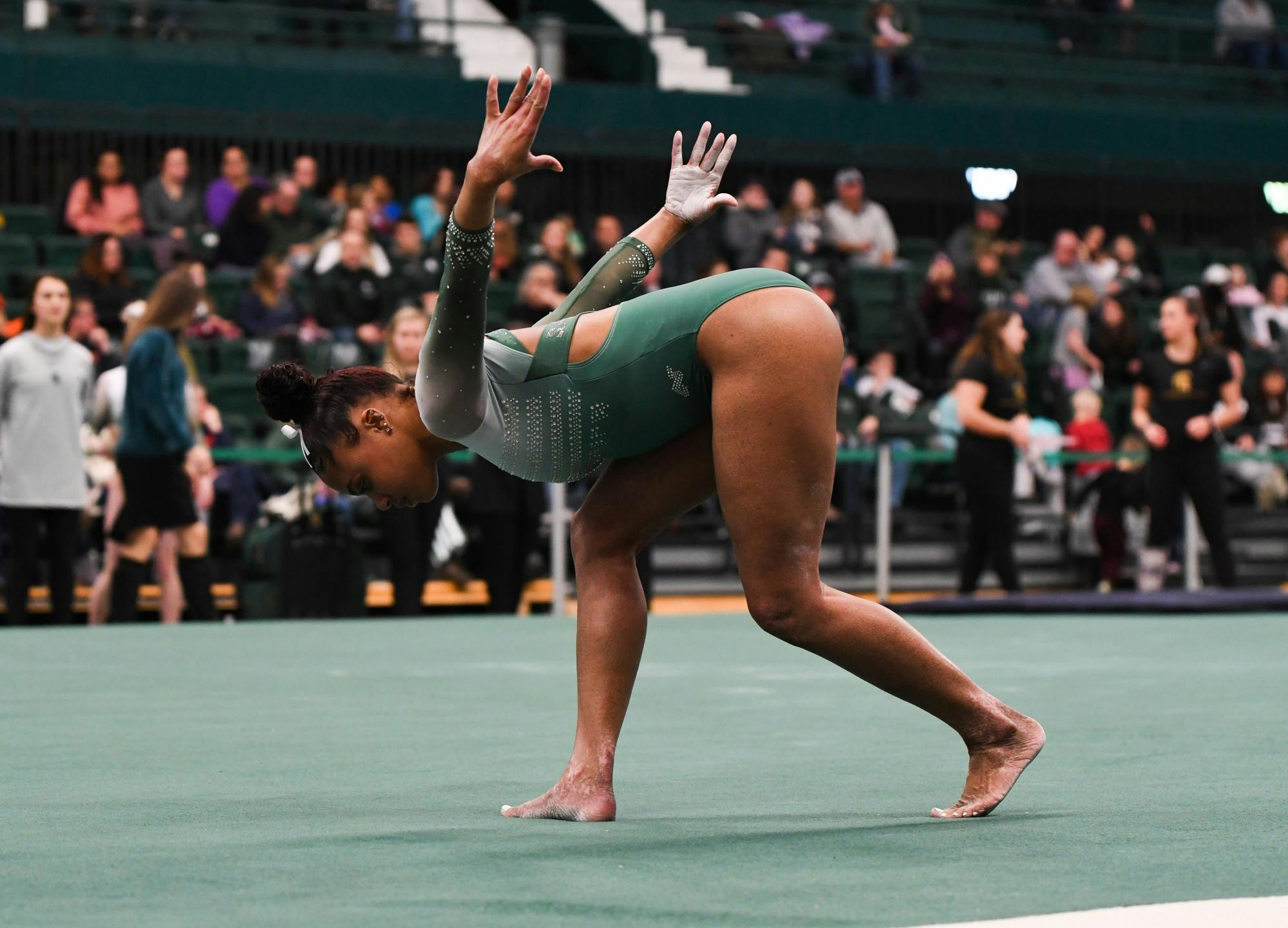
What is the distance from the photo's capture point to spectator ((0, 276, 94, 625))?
9438 millimetres

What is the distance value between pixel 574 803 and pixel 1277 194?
59.7 ft

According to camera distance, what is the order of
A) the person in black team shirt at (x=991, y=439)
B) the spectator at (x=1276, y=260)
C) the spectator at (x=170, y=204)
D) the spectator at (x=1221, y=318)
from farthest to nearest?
the spectator at (x=1276, y=260)
the spectator at (x=1221, y=318)
the spectator at (x=170, y=204)
the person in black team shirt at (x=991, y=439)

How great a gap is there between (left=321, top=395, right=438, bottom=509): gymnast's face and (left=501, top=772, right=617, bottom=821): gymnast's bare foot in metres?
0.64

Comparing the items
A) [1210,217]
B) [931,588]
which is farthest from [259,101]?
[1210,217]

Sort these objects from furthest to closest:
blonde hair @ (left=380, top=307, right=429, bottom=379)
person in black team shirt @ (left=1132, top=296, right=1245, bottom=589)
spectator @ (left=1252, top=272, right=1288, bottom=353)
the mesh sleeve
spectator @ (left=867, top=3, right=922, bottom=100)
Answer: spectator @ (left=867, top=3, right=922, bottom=100), spectator @ (left=1252, top=272, right=1288, bottom=353), person in black team shirt @ (left=1132, top=296, right=1245, bottom=589), blonde hair @ (left=380, top=307, right=429, bottom=379), the mesh sleeve

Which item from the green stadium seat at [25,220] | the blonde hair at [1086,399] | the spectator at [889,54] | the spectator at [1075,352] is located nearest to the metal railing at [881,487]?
the blonde hair at [1086,399]

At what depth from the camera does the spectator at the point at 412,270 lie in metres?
13.0

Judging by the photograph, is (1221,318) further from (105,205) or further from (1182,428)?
(105,205)

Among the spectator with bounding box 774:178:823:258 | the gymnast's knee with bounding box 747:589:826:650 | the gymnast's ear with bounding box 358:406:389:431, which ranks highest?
the spectator with bounding box 774:178:823:258

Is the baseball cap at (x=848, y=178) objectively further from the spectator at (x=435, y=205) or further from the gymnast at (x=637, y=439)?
the gymnast at (x=637, y=439)

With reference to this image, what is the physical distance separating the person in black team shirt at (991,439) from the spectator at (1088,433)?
2511 millimetres

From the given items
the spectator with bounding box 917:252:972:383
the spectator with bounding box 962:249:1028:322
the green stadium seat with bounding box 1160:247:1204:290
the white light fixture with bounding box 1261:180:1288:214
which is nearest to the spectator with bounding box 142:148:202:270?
the spectator with bounding box 917:252:972:383

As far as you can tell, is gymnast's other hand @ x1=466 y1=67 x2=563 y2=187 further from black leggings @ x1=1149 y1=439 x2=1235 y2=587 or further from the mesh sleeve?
black leggings @ x1=1149 y1=439 x2=1235 y2=587

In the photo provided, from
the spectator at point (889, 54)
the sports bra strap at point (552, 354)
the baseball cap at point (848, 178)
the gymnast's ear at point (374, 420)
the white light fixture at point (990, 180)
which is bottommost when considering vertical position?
the gymnast's ear at point (374, 420)
